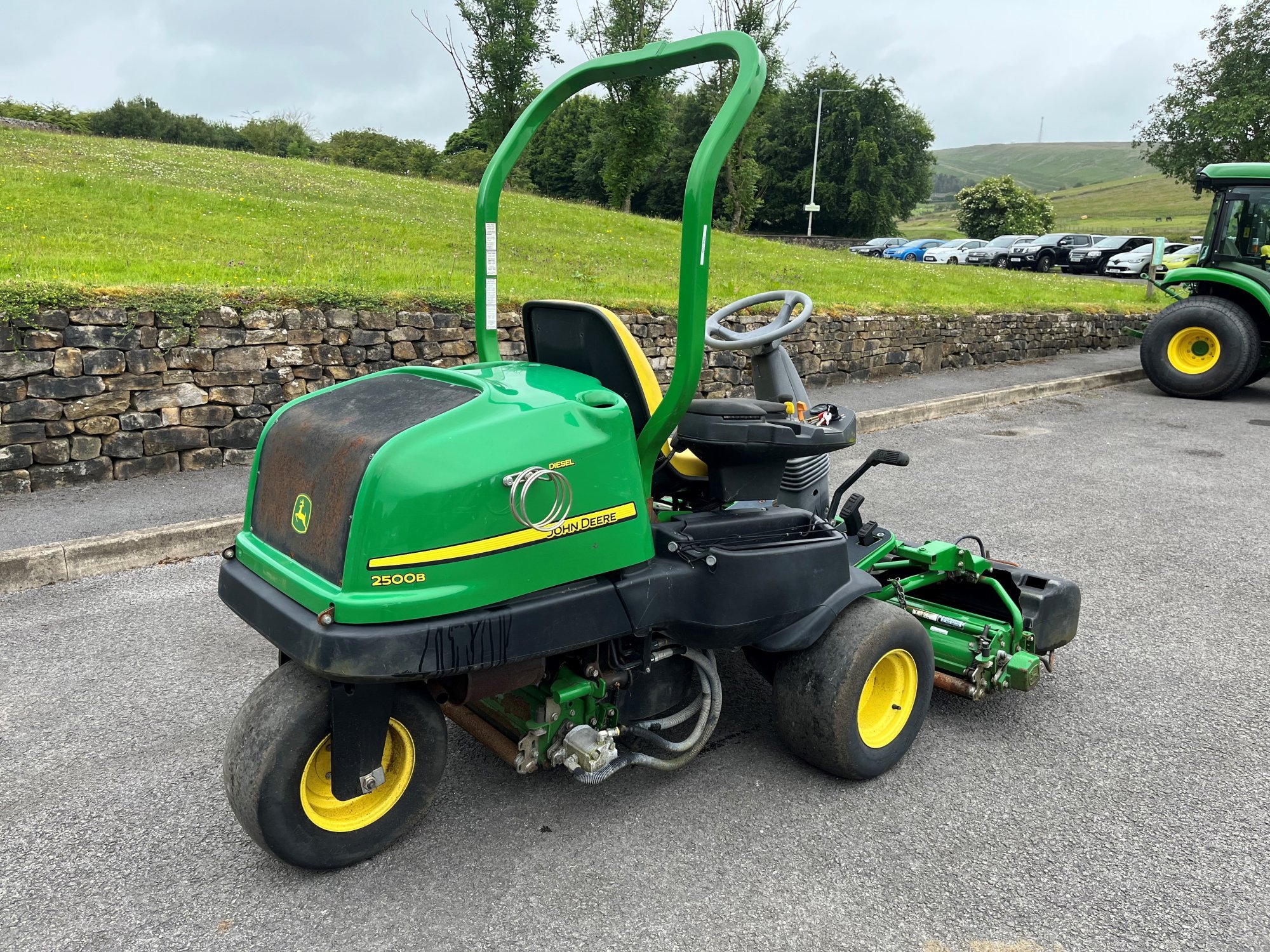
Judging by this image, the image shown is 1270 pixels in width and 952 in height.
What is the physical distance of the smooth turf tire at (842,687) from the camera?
111 inches

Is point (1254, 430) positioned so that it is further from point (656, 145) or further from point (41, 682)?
point (656, 145)

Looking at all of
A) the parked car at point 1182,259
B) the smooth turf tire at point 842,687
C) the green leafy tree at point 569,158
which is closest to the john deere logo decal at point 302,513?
the smooth turf tire at point 842,687

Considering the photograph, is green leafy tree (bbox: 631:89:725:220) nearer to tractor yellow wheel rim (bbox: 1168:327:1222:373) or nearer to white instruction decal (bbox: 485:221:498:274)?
tractor yellow wheel rim (bbox: 1168:327:1222:373)

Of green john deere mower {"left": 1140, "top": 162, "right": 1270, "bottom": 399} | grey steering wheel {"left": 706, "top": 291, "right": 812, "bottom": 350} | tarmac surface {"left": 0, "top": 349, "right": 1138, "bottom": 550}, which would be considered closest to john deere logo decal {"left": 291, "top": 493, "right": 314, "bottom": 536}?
grey steering wheel {"left": 706, "top": 291, "right": 812, "bottom": 350}

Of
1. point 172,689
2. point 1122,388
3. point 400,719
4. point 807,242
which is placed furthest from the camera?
point 807,242

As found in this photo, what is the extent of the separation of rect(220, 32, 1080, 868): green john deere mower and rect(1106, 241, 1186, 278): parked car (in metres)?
29.3

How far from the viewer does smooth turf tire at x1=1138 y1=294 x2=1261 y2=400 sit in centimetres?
1052

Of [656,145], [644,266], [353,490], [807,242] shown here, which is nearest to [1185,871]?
[353,490]

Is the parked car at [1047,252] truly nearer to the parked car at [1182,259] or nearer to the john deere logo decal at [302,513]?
the parked car at [1182,259]

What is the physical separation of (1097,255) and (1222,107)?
5.59 metres

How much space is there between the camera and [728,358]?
912 centimetres

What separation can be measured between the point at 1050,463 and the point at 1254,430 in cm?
309

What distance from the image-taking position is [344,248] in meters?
11.3

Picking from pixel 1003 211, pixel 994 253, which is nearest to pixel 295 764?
pixel 994 253
